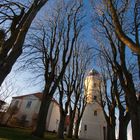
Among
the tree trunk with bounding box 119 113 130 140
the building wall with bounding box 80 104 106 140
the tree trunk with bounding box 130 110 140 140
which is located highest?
the building wall with bounding box 80 104 106 140

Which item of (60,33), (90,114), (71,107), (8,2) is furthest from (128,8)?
(90,114)

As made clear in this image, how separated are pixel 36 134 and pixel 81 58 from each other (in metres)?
14.1

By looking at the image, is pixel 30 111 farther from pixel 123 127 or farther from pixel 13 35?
pixel 13 35

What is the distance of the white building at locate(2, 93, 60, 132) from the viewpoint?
4275cm

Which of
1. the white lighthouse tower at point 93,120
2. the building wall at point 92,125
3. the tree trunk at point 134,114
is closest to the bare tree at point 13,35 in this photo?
the tree trunk at point 134,114

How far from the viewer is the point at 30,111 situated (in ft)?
146

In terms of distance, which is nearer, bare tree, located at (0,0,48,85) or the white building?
bare tree, located at (0,0,48,85)

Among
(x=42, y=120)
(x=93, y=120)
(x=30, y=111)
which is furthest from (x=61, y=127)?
(x=30, y=111)

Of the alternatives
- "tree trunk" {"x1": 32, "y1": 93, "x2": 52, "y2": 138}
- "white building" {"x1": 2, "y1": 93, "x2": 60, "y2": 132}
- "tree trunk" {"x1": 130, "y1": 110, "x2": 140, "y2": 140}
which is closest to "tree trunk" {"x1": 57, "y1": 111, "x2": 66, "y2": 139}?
"tree trunk" {"x1": 32, "y1": 93, "x2": 52, "y2": 138}

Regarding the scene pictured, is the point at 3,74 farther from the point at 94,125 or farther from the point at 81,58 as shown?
the point at 94,125

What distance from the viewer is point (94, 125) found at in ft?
131

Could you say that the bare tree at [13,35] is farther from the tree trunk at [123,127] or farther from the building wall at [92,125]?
the building wall at [92,125]

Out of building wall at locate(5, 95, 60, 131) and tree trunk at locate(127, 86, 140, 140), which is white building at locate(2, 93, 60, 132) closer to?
building wall at locate(5, 95, 60, 131)

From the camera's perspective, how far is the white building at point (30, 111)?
4275cm
